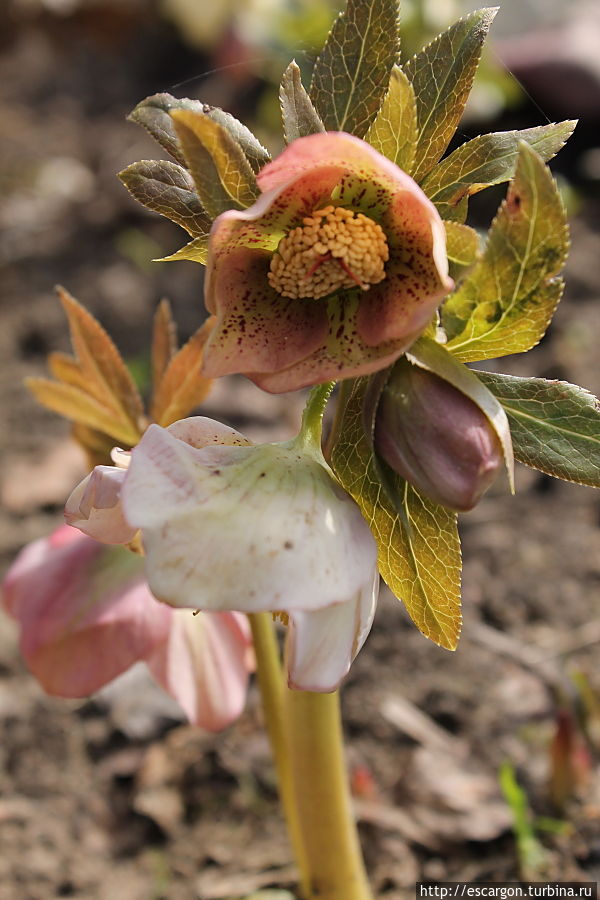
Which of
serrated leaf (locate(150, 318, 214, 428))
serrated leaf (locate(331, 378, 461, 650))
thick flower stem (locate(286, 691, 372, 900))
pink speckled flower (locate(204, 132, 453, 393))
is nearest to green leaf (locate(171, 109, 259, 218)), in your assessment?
pink speckled flower (locate(204, 132, 453, 393))

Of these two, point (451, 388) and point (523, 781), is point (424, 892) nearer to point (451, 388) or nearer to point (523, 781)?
point (523, 781)

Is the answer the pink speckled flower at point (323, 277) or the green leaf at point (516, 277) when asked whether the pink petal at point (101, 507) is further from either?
the green leaf at point (516, 277)

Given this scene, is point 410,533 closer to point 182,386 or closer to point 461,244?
point 461,244

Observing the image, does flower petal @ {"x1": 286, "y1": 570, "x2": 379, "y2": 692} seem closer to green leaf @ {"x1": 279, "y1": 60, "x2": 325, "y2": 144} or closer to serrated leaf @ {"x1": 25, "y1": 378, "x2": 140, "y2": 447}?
green leaf @ {"x1": 279, "y1": 60, "x2": 325, "y2": 144}

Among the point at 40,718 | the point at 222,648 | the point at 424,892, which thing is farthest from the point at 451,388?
the point at 40,718

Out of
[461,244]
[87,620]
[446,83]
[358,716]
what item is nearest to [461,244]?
[461,244]

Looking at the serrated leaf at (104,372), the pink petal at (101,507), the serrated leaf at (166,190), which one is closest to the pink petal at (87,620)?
the serrated leaf at (104,372)
